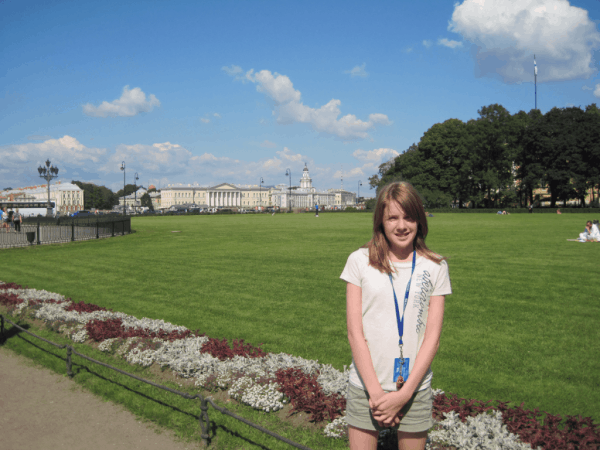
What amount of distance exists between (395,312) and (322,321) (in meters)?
5.81

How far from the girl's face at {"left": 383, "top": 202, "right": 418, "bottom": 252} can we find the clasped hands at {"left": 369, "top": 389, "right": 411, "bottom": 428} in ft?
2.63

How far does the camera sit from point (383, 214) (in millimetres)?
2525

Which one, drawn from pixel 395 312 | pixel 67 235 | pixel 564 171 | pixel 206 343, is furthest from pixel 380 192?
pixel 564 171

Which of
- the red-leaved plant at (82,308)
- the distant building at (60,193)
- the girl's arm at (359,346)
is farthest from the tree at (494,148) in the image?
the distant building at (60,193)

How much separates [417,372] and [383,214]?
35.7 inches

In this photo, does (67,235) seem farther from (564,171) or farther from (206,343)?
(564,171)

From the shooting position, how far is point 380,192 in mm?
2611

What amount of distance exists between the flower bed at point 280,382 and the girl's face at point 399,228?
195cm

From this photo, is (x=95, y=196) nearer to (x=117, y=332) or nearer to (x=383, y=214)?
(x=117, y=332)

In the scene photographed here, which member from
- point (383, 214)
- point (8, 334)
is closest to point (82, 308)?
point (8, 334)

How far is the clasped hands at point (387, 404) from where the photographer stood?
223 centimetres

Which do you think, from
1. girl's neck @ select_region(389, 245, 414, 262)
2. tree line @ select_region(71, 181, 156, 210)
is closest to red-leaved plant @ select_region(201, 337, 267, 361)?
girl's neck @ select_region(389, 245, 414, 262)

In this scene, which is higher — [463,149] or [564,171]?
[463,149]

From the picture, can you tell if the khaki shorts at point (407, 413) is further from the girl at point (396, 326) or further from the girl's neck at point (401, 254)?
the girl's neck at point (401, 254)
